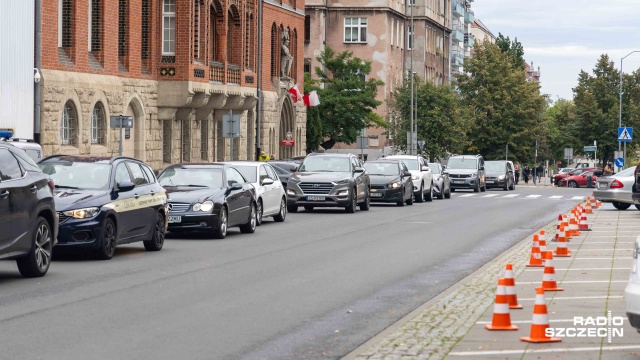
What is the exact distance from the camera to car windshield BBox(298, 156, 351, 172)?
3656cm

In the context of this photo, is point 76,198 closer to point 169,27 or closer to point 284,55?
point 169,27

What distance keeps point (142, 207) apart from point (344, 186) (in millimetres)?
15892

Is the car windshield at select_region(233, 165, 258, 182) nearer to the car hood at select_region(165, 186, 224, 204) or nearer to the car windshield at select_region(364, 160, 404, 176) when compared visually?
the car hood at select_region(165, 186, 224, 204)

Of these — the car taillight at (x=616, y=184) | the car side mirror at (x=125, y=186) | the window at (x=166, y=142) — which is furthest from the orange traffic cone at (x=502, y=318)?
the window at (x=166, y=142)

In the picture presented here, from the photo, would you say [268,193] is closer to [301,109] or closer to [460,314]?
[460,314]

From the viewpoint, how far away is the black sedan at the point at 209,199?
76.8 feet

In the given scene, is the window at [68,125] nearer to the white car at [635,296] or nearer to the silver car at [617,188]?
the silver car at [617,188]

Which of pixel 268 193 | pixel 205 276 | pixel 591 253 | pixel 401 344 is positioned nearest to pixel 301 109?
pixel 268 193

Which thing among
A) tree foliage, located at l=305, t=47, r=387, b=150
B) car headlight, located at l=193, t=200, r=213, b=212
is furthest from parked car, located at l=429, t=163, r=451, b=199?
car headlight, located at l=193, t=200, r=213, b=212

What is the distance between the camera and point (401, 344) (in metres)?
10.1

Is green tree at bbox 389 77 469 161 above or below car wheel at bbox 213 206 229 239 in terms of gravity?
above

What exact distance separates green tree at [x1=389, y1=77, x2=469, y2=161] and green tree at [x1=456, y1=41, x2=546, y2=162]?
12.2 m

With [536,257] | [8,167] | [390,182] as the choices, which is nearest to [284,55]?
[390,182]

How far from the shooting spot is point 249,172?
29438 millimetres
